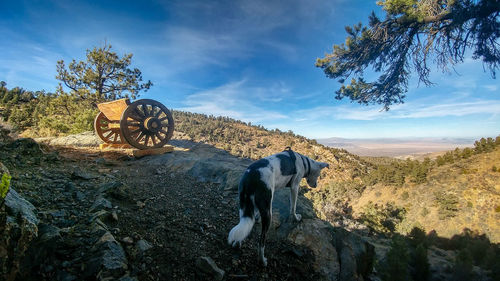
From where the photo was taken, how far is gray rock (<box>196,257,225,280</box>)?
226cm

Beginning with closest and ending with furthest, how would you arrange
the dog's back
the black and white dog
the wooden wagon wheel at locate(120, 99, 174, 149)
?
1. the black and white dog
2. the dog's back
3. the wooden wagon wheel at locate(120, 99, 174, 149)

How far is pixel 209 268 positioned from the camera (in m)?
2.28

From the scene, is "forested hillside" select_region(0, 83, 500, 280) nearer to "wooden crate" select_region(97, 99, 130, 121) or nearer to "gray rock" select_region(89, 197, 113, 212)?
"wooden crate" select_region(97, 99, 130, 121)

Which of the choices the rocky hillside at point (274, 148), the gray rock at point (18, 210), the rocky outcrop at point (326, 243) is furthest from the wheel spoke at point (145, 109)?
the rocky hillside at point (274, 148)

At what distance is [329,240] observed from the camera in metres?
3.69

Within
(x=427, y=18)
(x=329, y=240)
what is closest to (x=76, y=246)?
(x=329, y=240)

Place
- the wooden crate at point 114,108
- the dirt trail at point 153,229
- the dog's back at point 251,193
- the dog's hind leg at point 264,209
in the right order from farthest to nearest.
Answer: the wooden crate at point 114,108 → the dog's hind leg at point 264,209 → the dog's back at point 251,193 → the dirt trail at point 153,229

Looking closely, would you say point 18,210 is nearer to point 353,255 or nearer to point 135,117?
point 353,255

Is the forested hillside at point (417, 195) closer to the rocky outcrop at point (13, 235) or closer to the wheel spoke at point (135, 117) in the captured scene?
the rocky outcrop at point (13, 235)

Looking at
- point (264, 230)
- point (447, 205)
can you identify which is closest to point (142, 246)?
point (264, 230)

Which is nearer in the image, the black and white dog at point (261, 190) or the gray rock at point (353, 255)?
the black and white dog at point (261, 190)

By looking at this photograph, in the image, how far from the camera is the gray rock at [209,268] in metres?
2.26

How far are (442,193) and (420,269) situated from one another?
1416 centimetres

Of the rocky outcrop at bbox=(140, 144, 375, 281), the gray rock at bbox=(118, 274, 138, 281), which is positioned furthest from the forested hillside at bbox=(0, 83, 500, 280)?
the gray rock at bbox=(118, 274, 138, 281)
